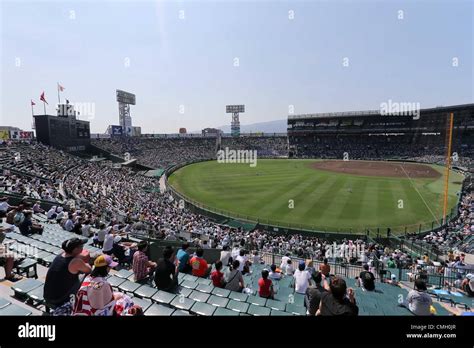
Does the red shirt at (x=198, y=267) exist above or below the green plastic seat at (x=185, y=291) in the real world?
below

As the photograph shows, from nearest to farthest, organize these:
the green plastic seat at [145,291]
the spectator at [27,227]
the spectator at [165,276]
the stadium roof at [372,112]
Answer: the green plastic seat at [145,291], the spectator at [165,276], the spectator at [27,227], the stadium roof at [372,112]

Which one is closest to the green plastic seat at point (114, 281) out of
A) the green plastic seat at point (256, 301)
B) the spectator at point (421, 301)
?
the green plastic seat at point (256, 301)

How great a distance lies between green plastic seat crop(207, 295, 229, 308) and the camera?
5559 mm

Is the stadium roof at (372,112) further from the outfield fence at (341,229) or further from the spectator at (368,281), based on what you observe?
the spectator at (368,281)

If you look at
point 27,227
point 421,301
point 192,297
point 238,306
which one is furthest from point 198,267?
point 27,227

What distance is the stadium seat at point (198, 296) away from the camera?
582cm

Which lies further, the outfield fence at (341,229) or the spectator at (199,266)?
the outfield fence at (341,229)

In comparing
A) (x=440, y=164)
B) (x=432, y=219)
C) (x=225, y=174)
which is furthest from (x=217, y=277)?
(x=440, y=164)

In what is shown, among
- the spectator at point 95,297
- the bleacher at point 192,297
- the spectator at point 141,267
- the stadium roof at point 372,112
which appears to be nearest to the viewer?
the spectator at point 95,297

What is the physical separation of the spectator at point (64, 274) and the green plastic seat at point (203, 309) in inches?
78.6
